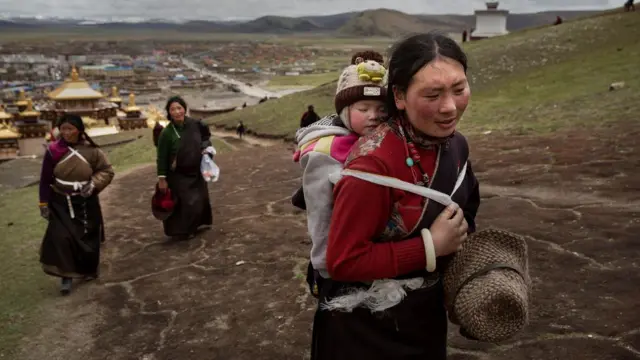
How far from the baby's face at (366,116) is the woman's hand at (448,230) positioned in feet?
1.31

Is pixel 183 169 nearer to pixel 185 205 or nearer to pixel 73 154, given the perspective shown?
pixel 185 205

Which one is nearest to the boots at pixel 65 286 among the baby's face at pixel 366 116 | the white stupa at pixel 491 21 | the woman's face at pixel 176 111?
the woman's face at pixel 176 111

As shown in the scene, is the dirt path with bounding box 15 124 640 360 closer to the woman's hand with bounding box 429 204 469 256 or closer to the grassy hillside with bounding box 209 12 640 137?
the woman's hand with bounding box 429 204 469 256

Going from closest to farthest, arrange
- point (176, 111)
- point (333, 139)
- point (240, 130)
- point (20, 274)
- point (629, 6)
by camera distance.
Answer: point (333, 139) < point (20, 274) < point (176, 111) < point (240, 130) < point (629, 6)

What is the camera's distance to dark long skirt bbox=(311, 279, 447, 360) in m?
2.05

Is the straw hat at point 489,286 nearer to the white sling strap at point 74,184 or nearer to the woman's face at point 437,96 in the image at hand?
the woman's face at point 437,96

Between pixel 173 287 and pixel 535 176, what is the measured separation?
15.6 ft

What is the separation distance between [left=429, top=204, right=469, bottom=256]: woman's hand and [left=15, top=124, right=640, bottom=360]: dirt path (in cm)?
187

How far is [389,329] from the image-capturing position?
2.06 meters

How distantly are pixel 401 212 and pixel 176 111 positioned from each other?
491 cm

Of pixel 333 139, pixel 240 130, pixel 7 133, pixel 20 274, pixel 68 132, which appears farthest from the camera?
pixel 7 133

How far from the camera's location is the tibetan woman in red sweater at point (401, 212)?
183 centimetres

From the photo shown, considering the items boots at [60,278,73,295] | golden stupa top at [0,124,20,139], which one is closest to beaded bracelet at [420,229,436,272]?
boots at [60,278,73,295]

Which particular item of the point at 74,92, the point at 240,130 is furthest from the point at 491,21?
the point at 74,92
